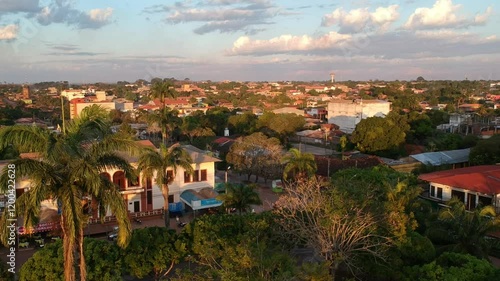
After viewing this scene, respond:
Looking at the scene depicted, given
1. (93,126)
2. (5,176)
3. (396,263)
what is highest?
(93,126)

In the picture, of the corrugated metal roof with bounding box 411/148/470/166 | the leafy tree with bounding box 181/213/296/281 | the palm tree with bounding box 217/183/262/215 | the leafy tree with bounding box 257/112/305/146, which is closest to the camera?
the leafy tree with bounding box 181/213/296/281

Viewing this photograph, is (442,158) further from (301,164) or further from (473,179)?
(301,164)

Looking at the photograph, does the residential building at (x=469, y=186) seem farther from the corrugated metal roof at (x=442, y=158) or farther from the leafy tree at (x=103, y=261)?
the leafy tree at (x=103, y=261)

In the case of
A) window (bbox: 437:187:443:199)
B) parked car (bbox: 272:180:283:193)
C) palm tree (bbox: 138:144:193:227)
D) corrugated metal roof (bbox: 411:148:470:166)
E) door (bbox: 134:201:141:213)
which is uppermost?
palm tree (bbox: 138:144:193:227)

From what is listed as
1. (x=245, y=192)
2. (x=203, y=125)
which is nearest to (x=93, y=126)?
(x=245, y=192)

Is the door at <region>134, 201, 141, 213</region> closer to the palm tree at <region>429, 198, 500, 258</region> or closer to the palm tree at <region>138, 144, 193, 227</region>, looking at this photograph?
the palm tree at <region>138, 144, 193, 227</region>

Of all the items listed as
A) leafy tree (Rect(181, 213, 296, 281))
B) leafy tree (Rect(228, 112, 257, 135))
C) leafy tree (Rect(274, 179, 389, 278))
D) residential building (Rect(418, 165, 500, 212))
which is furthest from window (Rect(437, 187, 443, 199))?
leafy tree (Rect(228, 112, 257, 135))

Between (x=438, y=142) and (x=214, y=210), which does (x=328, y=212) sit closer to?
(x=214, y=210)
